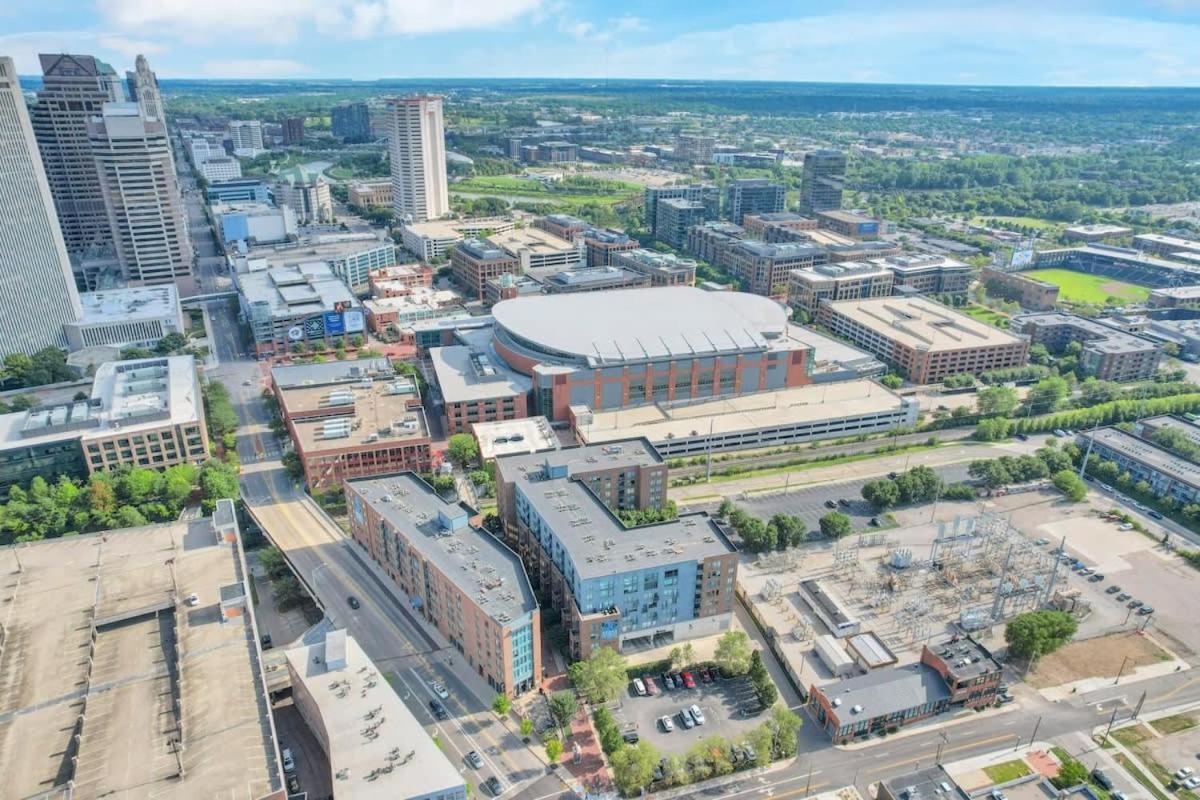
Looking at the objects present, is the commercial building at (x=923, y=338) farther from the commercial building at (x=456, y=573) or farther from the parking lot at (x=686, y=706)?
the commercial building at (x=456, y=573)

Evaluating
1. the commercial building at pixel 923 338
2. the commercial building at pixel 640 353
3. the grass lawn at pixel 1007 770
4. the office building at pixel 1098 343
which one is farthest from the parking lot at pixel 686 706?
the office building at pixel 1098 343

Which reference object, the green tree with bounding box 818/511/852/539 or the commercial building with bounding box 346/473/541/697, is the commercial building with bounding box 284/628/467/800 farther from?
the green tree with bounding box 818/511/852/539

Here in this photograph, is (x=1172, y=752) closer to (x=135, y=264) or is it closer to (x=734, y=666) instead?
(x=734, y=666)

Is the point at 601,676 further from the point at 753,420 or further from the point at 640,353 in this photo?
the point at 640,353

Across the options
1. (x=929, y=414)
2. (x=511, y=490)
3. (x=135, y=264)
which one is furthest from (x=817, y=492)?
(x=135, y=264)

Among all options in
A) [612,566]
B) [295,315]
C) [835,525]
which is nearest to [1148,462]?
[835,525]

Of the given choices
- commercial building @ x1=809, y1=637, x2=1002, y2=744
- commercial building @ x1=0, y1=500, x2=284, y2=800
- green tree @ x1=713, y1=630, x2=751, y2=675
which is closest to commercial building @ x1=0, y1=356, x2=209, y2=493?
commercial building @ x1=0, y1=500, x2=284, y2=800
